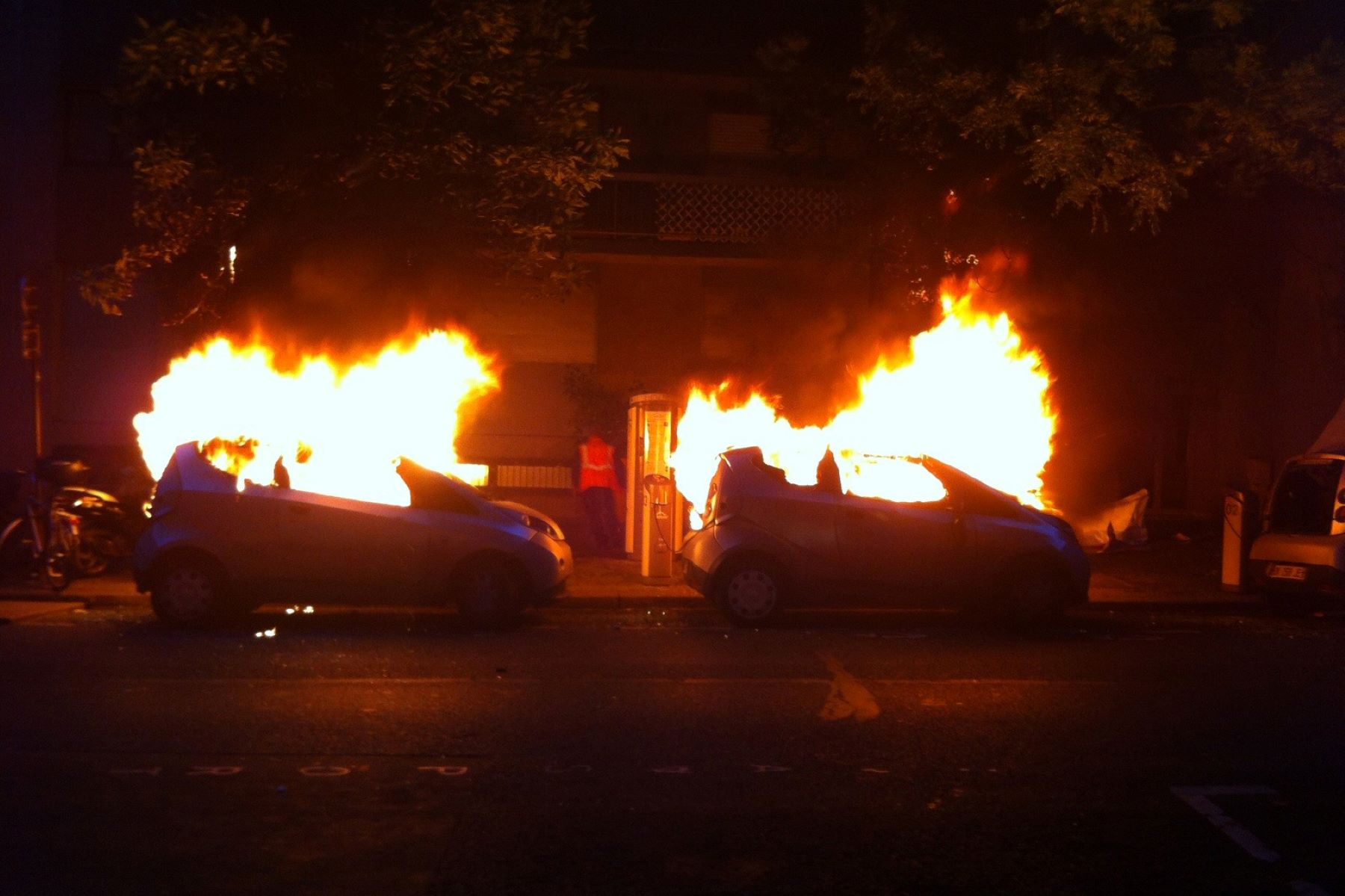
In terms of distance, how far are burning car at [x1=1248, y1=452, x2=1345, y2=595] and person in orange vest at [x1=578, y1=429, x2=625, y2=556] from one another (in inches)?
322

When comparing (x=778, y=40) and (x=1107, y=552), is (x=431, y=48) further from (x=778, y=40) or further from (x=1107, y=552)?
(x=1107, y=552)

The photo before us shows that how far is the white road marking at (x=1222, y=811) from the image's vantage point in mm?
5727

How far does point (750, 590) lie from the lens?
11.9 metres

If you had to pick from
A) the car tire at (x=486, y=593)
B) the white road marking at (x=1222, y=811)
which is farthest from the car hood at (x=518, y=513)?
the white road marking at (x=1222, y=811)

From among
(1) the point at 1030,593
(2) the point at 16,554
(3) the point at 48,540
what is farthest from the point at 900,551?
(2) the point at 16,554

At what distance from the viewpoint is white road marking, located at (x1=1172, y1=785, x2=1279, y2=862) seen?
5727 millimetres

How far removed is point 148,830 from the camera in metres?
5.83

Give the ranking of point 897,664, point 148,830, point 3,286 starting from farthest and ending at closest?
point 3,286 → point 897,664 → point 148,830

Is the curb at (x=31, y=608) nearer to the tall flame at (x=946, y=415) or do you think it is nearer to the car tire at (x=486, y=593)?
the car tire at (x=486, y=593)

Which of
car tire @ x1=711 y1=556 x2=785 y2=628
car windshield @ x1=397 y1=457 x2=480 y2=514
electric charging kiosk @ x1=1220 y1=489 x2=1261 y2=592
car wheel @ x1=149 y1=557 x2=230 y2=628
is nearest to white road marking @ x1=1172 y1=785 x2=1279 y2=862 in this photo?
car tire @ x1=711 y1=556 x2=785 y2=628

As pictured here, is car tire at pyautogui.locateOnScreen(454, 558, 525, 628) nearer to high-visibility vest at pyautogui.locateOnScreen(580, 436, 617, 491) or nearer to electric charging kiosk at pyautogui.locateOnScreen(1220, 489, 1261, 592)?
high-visibility vest at pyautogui.locateOnScreen(580, 436, 617, 491)

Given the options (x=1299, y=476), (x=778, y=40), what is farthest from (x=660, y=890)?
(x=778, y=40)

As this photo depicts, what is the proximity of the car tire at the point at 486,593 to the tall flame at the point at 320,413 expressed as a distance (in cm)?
88

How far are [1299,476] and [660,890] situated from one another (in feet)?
33.7
